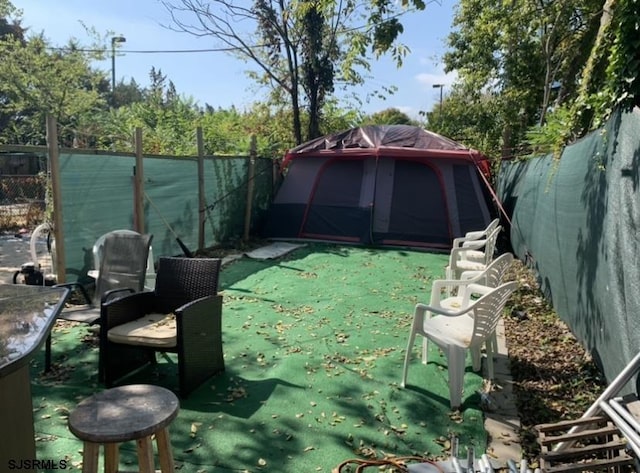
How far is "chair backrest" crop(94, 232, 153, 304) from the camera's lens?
3.91 m

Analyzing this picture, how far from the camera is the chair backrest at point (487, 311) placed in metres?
3.02

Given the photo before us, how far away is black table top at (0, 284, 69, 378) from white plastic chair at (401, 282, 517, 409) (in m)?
2.11

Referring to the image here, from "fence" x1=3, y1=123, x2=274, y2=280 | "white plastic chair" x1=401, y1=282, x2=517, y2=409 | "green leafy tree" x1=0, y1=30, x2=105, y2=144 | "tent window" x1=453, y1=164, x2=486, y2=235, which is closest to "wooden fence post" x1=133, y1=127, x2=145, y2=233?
"fence" x1=3, y1=123, x2=274, y2=280

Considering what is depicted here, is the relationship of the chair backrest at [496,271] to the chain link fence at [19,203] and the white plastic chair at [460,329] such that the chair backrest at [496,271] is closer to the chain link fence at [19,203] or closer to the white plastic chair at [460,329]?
the white plastic chair at [460,329]

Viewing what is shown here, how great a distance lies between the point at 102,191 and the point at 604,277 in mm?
4933

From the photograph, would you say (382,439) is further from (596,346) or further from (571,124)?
(571,124)

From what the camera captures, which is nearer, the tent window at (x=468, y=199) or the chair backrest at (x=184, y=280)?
the chair backrest at (x=184, y=280)

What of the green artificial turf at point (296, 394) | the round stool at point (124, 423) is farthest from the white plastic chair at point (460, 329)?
the round stool at point (124, 423)

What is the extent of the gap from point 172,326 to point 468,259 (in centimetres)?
386

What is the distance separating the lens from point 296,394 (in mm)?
3186

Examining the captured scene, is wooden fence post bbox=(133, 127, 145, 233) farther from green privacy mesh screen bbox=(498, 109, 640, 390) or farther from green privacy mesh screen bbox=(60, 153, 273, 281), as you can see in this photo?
green privacy mesh screen bbox=(498, 109, 640, 390)

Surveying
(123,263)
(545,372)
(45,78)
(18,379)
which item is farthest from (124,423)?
(45,78)

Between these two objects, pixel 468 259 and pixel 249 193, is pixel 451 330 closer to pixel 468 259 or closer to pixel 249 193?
pixel 468 259

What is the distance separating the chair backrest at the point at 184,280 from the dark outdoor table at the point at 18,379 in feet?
4.94
